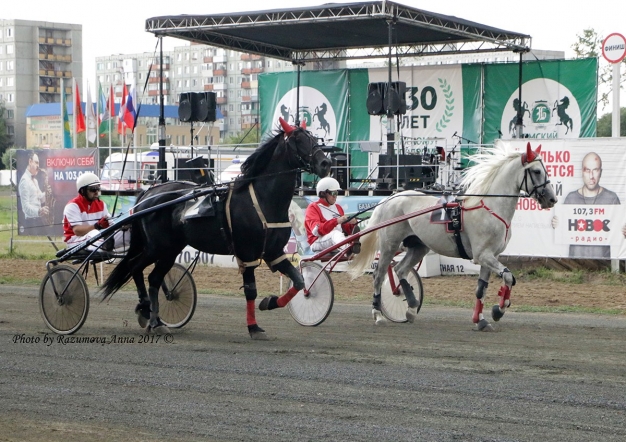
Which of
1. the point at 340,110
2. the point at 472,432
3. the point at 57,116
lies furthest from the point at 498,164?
the point at 57,116

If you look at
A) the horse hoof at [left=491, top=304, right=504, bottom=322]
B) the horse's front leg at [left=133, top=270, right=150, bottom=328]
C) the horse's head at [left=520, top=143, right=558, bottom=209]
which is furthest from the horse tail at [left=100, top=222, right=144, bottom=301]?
the horse's head at [left=520, top=143, right=558, bottom=209]

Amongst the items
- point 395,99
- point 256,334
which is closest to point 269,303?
point 256,334

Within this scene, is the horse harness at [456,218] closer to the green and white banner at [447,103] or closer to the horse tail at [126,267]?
the horse tail at [126,267]

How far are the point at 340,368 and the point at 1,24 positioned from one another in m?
88.7

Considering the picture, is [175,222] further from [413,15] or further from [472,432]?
[413,15]

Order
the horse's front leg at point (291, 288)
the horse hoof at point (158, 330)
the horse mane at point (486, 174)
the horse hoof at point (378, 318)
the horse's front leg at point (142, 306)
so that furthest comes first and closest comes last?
1. the horse hoof at point (378, 318)
2. the horse mane at point (486, 174)
3. the horse's front leg at point (142, 306)
4. the horse hoof at point (158, 330)
5. the horse's front leg at point (291, 288)

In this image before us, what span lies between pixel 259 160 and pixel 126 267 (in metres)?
1.85

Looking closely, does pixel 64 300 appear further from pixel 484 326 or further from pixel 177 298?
pixel 484 326

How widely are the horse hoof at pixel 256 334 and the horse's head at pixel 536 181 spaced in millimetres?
3008

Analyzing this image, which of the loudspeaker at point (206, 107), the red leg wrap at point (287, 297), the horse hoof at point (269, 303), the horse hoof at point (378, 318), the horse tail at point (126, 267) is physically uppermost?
the loudspeaker at point (206, 107)

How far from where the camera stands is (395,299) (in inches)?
401

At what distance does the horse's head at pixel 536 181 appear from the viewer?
9.19 meters

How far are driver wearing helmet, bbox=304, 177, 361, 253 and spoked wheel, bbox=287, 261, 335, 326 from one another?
545 mm

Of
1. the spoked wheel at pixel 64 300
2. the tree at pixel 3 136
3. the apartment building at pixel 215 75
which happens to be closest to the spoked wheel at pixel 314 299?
the spoked wheel at pixel 64 300
